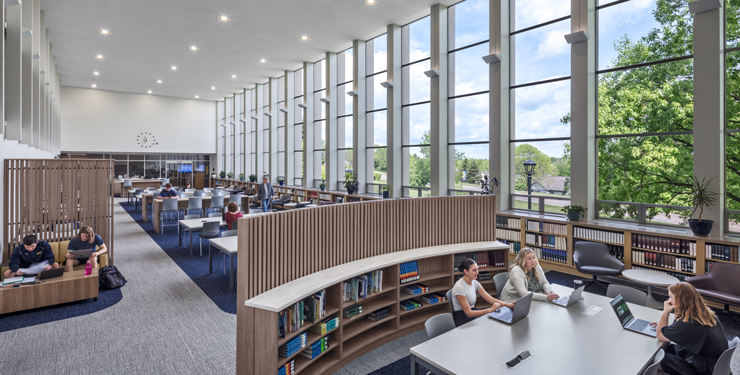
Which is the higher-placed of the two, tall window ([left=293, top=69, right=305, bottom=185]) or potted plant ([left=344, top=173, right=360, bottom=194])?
tall window ([left=293, top=69, right=305, bottom=185])

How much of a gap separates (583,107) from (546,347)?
16.9ft

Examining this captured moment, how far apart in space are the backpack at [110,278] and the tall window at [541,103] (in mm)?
7241

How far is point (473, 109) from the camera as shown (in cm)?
852

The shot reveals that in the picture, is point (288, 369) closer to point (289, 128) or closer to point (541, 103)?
point (541, 103)

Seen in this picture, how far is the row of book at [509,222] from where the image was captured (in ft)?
22.8

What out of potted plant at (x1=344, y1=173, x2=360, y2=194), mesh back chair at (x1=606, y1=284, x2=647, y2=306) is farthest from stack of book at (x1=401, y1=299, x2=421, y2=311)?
potted plant at (x1=344, y1=173, x2=360, y2=194)

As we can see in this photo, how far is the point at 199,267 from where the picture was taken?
6.76m

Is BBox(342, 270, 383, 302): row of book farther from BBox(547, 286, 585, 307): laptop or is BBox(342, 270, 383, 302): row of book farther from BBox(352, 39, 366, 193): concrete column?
BBox(352, 39, 366, 193): concrete column

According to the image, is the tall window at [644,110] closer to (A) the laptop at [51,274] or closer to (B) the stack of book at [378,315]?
(B) the stack of book at [378,315]

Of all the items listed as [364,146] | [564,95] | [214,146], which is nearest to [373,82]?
[364,146]

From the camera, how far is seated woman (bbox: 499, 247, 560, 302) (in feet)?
12.4

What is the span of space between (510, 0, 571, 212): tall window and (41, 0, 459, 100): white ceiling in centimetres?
227

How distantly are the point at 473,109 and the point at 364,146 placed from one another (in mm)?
3792

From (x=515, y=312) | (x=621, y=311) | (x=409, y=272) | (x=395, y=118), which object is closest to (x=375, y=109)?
(x=395, y=118)
